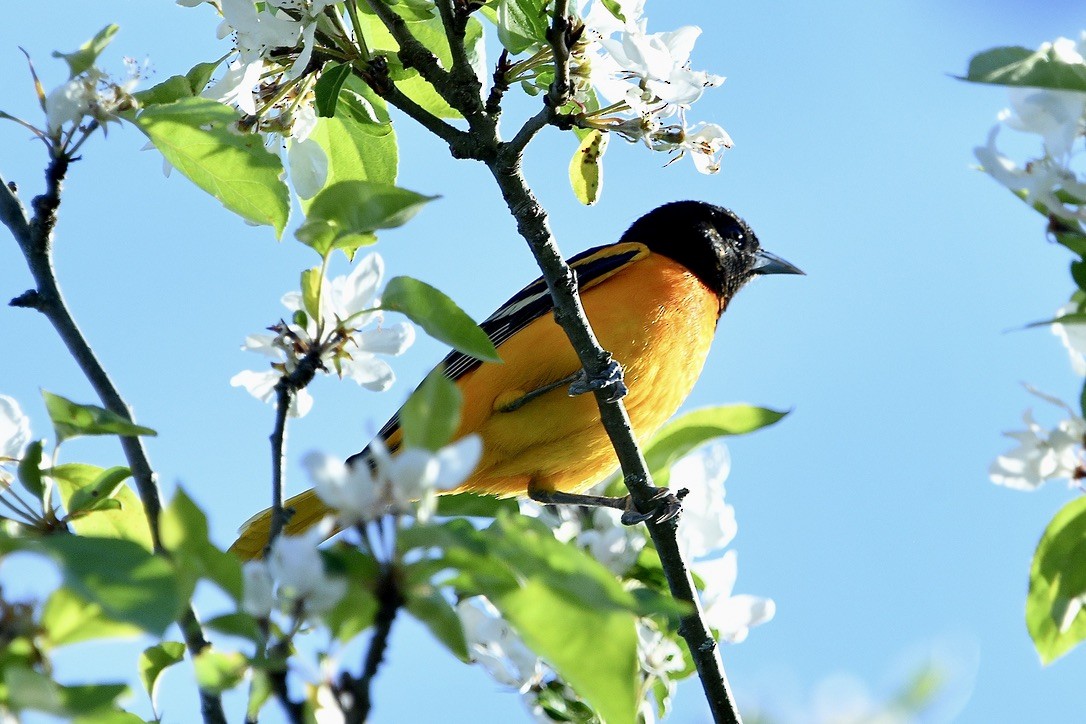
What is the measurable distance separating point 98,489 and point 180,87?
3.39 feet

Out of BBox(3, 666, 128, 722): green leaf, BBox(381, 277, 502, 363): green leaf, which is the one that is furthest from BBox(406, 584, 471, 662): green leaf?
BBox(381, 277, 502, 363): green leaf

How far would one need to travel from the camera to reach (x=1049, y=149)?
1761 millimetres

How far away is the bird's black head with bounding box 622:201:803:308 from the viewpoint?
17.9ft

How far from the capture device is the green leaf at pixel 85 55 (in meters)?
2.36

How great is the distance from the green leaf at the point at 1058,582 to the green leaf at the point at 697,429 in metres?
0.95

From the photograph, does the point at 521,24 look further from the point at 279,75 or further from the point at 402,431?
the point at 402,431

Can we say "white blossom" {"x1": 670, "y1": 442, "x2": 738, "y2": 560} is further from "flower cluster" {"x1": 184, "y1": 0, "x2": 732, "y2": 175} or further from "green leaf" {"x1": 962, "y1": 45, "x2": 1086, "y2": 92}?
"green leaf" {"x1": 962, "y1": 45, "x2": 1086, "y2": 92}

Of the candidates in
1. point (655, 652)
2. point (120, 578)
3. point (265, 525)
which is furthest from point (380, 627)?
point (265, 525)

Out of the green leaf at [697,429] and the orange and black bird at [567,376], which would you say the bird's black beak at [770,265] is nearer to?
the orange and black bird at [567,376]

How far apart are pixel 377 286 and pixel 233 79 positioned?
691 mm

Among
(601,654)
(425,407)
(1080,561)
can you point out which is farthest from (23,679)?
(1080,561)

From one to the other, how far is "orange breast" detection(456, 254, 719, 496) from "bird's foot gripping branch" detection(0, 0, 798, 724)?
0.63 metres

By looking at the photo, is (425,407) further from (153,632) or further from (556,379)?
(556,379)

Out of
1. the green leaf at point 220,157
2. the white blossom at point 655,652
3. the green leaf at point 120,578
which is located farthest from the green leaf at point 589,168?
the green leaf at point 120,578
